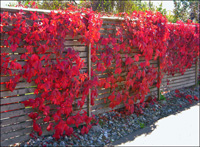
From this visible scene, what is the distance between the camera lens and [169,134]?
151 inches

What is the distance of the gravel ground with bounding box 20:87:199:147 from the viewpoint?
11.1ft

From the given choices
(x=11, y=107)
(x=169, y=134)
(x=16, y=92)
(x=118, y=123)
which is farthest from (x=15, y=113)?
(x=169, y=134)

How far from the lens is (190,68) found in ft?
23.6

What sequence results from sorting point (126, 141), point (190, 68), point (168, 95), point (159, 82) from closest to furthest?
point (126, 141), point (159, 82), point (168, 95), point (190, 68)

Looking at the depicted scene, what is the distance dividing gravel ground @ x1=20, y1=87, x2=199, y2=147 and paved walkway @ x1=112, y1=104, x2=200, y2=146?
0.17m

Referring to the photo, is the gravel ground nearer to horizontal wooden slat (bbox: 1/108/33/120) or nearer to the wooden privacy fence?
the wooden privacy fence

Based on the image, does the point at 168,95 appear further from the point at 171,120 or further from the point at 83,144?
the point at 83,144

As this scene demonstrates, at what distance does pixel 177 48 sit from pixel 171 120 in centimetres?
254

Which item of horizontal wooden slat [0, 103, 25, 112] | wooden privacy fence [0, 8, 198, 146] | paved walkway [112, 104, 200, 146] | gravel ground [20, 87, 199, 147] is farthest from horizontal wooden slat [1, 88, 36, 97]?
paved walkway [112, 104, 200, 146]

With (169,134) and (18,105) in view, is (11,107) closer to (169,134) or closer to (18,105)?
(18,105)

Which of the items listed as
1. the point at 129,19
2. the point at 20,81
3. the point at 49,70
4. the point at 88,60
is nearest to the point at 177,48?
the point at 129,19

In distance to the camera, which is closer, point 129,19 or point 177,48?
point 129,19

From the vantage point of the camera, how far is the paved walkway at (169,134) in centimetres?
351

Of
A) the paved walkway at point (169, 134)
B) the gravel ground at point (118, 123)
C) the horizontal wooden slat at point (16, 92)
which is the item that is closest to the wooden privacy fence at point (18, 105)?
the horizontal wooden slat at point (16, 92)
